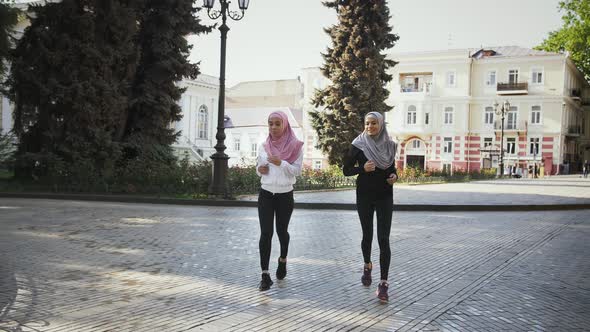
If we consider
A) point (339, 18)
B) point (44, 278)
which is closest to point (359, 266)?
point (44, 278)

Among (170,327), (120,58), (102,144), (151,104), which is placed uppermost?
(120,58)

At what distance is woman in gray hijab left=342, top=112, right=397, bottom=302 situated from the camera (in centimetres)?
554

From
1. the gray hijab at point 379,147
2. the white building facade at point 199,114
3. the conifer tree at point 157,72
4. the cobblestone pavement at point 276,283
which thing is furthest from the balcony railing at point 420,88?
the gray hijab at point 379,147

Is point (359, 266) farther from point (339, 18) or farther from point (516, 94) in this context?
point (516, 94)

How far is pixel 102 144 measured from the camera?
19000mm

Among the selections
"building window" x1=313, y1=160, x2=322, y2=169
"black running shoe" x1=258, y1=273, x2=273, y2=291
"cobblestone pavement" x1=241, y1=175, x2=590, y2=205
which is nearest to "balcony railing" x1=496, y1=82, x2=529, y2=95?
"building window" x1=313, y1=160, x2=322, y2=169

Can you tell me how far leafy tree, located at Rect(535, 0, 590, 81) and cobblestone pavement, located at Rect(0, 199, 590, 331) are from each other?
55221 mm

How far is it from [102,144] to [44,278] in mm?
13854

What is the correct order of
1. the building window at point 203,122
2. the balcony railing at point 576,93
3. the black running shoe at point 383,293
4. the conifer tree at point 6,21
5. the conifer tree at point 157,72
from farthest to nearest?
the balcony railing at point 576,93 → the building window at point 203,122 → the conifer tree at point 157,72 → the conifer tree at point 6,21 → the black running shoe at point 383,293

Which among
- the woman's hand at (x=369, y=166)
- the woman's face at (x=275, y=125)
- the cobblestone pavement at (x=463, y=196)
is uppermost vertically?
the woman's face at (x=275, y=125)

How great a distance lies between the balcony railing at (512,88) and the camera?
52.6 m

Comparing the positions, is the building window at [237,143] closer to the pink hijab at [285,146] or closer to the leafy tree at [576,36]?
the leafy tree at [576,36]

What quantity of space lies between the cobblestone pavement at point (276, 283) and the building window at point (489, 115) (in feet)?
151

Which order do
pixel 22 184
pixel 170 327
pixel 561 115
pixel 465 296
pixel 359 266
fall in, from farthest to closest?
pixel 561 115
pixel 22 184
pixel 359 266
pixel 465 296
pixel 170 327
